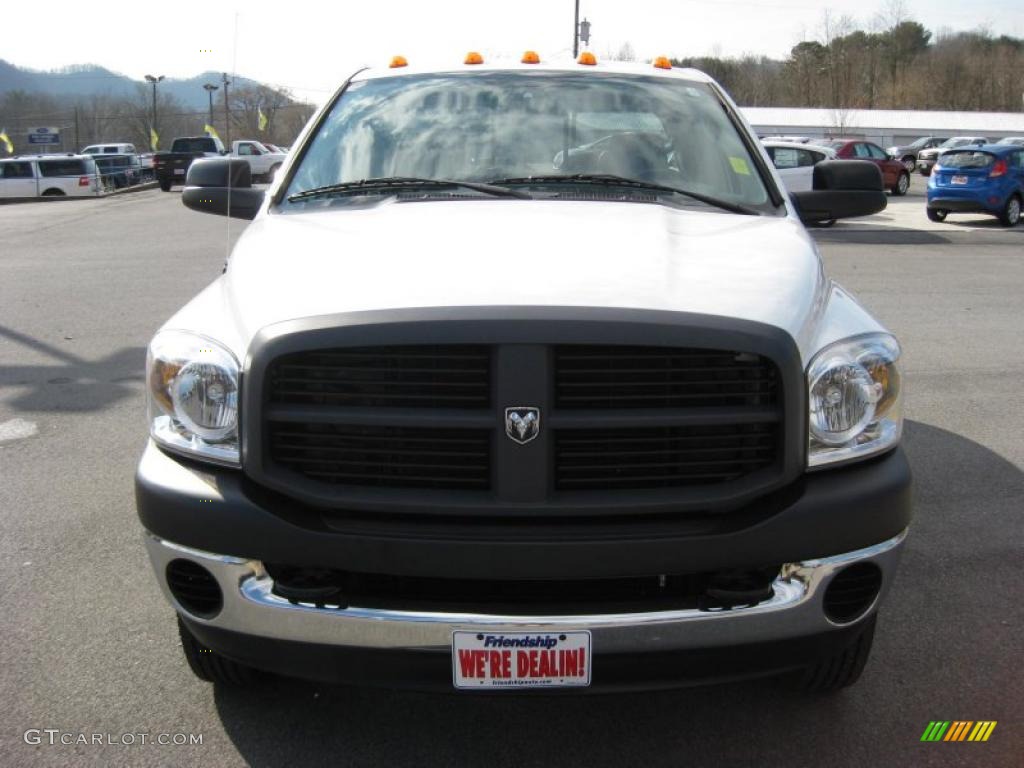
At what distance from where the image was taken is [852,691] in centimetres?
319

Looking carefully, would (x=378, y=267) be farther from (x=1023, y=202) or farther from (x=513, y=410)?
(x=1023, y=202)

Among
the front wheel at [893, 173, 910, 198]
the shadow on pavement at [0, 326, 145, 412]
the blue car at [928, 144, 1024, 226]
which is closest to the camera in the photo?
the shadow on pavement at [0, 326, 145, 412]

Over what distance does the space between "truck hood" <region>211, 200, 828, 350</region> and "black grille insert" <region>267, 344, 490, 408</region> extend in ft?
0.38

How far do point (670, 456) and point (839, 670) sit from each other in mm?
980

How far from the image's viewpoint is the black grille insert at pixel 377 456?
2.52 metres

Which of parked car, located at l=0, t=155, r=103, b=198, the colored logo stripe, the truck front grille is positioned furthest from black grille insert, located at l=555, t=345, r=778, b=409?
parked car, located at l=0, t=155, r=103, b=198

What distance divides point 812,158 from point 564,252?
19.4 meters

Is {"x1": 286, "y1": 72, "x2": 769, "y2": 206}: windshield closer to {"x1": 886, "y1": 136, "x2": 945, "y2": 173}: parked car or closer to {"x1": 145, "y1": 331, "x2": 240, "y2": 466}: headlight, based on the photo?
{"x1": 145, "y1": 331, "x2": 240, "y2": 466}: headlight

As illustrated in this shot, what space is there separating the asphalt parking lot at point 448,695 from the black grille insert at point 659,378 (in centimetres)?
78

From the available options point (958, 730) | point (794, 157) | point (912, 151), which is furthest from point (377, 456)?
point (912, 151)

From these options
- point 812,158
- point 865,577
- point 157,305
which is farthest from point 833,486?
point 812,158

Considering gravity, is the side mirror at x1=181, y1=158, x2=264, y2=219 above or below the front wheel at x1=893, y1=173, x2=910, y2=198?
below

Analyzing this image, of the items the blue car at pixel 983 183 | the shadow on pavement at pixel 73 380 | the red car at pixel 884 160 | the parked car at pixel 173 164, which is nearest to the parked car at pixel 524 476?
the shadow on pavement at pixel 73 380

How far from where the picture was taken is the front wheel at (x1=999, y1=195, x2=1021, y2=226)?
66.4ft
